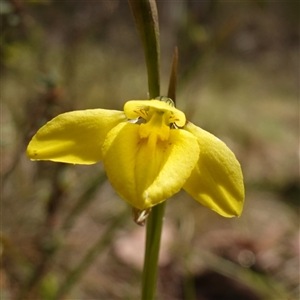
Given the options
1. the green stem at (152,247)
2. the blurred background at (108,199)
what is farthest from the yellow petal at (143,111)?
the blurred background at (108,199)

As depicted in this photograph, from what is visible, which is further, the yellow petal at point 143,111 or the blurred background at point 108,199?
the blurred background at point 108,199

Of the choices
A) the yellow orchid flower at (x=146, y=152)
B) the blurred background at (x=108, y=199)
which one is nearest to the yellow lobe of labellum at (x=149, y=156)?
the yellow orchid flower at (x=146, y=152)

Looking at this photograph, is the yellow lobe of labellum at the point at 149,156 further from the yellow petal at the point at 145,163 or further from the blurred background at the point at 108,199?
the blurred background at the point at 108,199

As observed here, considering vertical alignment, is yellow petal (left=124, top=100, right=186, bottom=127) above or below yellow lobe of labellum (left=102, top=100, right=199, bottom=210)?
above

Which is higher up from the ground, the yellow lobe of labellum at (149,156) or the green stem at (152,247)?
the yellow lobe of labellum at (149,156)

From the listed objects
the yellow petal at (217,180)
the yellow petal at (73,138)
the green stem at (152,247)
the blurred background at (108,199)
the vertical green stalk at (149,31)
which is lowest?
the blurred background at (108,199)

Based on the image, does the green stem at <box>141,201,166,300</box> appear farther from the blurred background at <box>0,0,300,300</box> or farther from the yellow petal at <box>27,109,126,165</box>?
the blurred background at <box>0,0,300,300</box>

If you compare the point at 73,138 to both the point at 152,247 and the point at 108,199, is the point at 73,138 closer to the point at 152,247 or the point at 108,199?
the point at 152,247

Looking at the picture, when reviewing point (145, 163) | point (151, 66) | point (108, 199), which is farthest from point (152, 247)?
point (108, 199)

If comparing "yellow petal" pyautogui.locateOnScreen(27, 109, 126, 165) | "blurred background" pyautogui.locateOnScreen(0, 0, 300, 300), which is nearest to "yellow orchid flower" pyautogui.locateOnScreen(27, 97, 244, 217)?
"yellow petal" pyautogui.locateOnScreen(27, 109, 126, 165)
